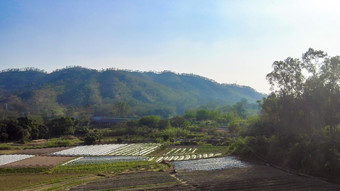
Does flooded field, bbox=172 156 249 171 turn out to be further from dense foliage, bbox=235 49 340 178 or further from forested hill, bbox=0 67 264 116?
forested hill, bbox=0 67 264 116

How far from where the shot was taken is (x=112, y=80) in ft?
623

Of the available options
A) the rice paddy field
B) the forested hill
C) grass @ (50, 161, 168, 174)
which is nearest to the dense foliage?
the rice paddy field

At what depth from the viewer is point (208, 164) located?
27469mm

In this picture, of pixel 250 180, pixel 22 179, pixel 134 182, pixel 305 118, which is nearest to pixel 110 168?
pixel 134 182

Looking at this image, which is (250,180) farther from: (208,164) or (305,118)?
(305,118)

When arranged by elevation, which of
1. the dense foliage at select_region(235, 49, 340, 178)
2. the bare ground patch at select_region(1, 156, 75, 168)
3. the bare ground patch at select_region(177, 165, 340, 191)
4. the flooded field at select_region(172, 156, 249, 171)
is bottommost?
the flooded field at select_region(172, 156, 249, 171)

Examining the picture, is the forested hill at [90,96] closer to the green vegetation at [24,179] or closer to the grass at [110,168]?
the grass at [110,168]

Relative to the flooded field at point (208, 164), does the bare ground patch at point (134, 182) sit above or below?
above

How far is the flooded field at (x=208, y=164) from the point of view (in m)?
25.8

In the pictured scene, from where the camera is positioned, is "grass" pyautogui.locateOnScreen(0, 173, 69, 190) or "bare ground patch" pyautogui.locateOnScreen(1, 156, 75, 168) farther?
"bare ground patch" pyautogui.locateOnScreen(1, 156, 75, 168)

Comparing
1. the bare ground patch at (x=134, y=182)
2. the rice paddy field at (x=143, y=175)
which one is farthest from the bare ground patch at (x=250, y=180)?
the bare ground patch at (x=134, y=182)

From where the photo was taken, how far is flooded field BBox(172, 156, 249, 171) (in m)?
25.8

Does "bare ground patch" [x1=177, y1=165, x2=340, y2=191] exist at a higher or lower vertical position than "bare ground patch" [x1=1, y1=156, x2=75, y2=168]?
higher

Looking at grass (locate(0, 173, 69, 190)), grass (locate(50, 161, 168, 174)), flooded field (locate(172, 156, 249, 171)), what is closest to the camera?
grass (locate(0, 173, 69, 190))
